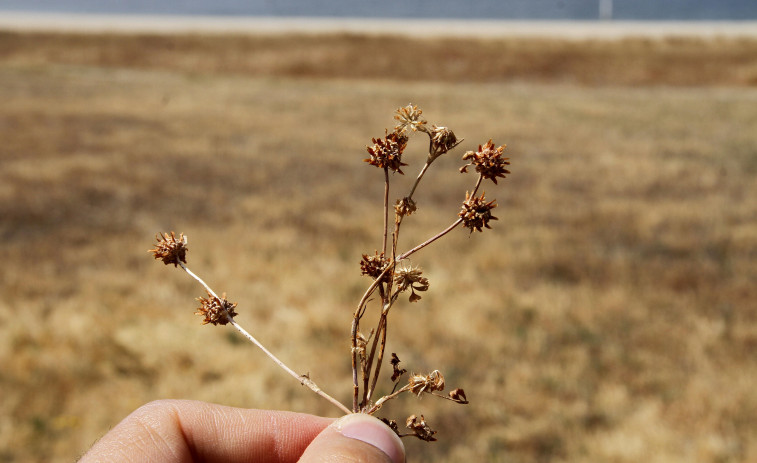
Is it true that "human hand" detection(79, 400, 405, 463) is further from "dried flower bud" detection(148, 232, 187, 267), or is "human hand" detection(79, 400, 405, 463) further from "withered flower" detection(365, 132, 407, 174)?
"withered flower" detection(365, 132, 407, 174)

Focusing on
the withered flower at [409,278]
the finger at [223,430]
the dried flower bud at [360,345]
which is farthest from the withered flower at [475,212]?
the finger at [223,430]

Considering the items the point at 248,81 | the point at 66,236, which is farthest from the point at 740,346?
the point at 248,81

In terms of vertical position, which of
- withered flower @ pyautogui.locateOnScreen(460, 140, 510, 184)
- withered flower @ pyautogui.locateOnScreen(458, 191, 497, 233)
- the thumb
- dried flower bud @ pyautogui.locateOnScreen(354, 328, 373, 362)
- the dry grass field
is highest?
the dry grass field

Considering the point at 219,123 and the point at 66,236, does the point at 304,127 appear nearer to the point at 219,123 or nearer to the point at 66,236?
the point at 219,123

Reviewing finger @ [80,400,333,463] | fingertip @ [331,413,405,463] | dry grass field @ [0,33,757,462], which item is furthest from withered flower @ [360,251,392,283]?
dry grass field @ [0,33,757,462]

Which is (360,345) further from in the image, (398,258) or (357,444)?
(357,444)

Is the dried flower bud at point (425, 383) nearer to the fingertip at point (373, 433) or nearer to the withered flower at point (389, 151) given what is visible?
the fingertip at point (373, 433)

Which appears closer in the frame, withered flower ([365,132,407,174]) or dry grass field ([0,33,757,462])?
withered flower ([365,132,407,174])
